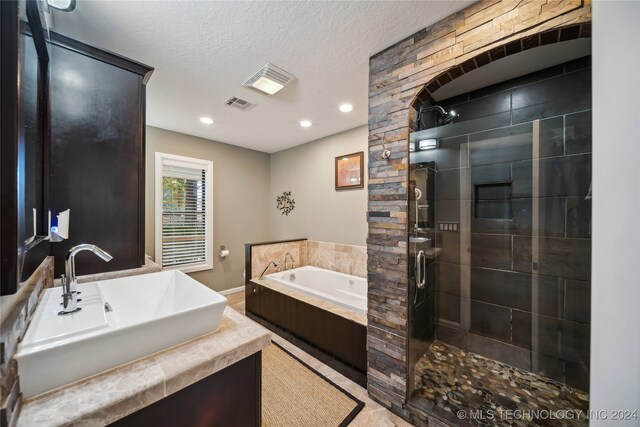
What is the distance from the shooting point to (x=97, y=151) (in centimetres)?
Answer: 146

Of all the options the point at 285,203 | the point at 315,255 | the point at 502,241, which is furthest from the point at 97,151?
the point at 502,241

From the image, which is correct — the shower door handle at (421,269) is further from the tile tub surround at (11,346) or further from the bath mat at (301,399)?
the tile tub surround at (11,346)

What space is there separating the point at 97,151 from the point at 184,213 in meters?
2.29

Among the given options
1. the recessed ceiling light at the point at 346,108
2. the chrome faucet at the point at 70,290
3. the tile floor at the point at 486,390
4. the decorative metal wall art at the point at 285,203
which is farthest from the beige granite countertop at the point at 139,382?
the decorative metal wall art at the point at 285,203

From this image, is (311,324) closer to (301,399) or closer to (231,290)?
(301,399)

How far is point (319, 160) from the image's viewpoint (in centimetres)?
385

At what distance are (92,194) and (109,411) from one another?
4.28ft

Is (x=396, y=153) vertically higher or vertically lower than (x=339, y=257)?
higher

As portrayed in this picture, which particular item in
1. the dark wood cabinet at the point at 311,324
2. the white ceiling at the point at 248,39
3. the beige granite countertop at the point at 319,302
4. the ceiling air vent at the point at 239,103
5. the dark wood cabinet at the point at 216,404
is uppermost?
the white ceiling at the point at 248,39

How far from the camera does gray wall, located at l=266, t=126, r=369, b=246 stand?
3.37 m

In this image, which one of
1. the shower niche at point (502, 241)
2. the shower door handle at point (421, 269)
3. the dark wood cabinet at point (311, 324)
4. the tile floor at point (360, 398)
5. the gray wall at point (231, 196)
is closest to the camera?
the tile floor at point (360, 398)

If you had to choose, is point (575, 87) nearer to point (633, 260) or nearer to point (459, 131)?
point (459, 131)

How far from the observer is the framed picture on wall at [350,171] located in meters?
3.29

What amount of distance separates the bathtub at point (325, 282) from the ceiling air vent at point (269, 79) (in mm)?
2107
